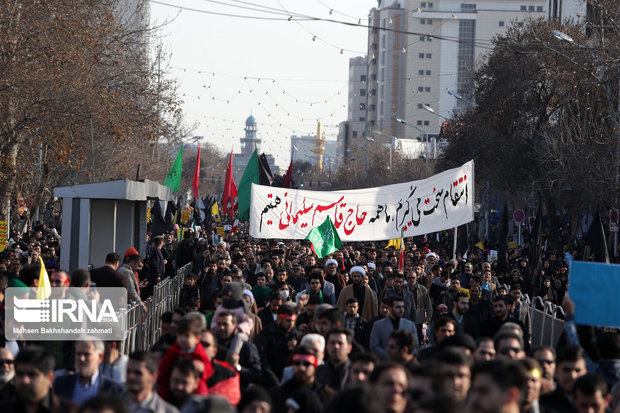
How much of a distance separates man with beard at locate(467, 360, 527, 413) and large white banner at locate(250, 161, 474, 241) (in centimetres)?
1246

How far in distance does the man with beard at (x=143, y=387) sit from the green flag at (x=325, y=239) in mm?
10838

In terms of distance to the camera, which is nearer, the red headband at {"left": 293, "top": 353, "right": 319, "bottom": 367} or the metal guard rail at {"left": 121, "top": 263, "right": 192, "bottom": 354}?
the red headband at {"left": 293, "top": 353, "right": 319, "bottom": 367}

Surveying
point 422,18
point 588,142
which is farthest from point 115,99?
point 422,18

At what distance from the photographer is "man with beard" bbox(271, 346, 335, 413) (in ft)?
22.8

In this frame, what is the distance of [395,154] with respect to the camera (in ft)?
262

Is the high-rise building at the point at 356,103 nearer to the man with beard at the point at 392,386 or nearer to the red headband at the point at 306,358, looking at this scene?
the red headband at the point at 306,358

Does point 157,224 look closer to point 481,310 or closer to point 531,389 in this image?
point 481,310

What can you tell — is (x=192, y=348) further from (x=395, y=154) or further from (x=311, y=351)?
(x=395, y=154)

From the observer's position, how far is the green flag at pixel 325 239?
56.0ft

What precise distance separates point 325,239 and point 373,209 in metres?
A: 1.79

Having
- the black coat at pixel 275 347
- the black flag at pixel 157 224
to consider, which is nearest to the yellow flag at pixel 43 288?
the black coat at pixel 275 347

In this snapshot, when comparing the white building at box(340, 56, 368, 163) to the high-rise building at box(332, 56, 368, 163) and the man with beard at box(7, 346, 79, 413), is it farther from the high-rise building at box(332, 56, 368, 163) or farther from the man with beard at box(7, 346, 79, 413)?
the man with beard at box(7, 346, 79, 413)

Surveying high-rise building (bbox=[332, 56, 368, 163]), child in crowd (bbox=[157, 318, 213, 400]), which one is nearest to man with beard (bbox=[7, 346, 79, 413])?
child in crowd (bbox=[157, 318, 213, 400])

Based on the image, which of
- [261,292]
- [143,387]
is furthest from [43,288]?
[261,292]
